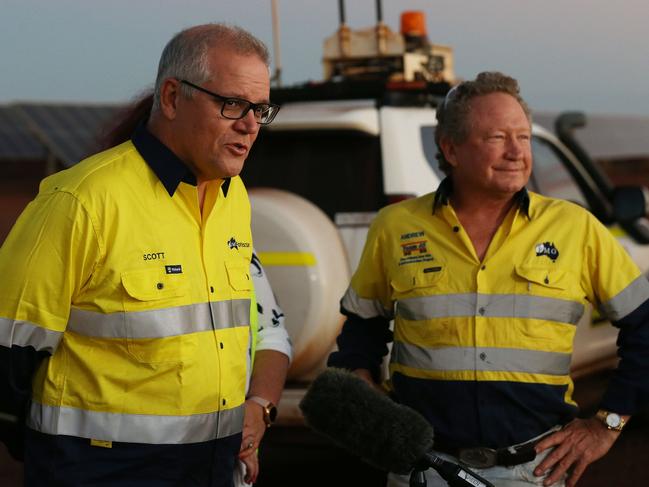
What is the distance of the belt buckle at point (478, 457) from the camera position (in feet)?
11.1

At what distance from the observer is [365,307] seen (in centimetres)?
379

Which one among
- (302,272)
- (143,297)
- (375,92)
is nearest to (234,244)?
(143,297)

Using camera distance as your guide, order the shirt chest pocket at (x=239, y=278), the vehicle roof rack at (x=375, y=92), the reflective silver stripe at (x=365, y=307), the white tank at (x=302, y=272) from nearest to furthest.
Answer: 1. the shirt chest pocket at (x=239, y=278)
2. the reflective silver stripe at (x=365, y=307)
3. the white tank at (x=302, y=272)
4. the vehicle roof rack at (x=375, y=92)

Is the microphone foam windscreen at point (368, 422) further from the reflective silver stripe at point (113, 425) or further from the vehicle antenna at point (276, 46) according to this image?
the vehicle antenna at point (276, 46)

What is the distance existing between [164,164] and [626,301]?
1.42 metres

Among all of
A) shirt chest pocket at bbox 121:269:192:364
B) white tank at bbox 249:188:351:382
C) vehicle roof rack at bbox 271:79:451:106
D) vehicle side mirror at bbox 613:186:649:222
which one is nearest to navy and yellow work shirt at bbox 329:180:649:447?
shirt chest pocket at bbox 121:269:192:364

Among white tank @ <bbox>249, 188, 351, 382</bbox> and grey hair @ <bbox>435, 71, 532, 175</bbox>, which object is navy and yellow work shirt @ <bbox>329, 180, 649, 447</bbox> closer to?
grey hair @ <bbox>435, 71, 532, 175</bbox>

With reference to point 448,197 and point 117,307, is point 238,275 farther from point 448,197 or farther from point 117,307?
point 448,197

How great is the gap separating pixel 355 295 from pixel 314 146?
7.72ft

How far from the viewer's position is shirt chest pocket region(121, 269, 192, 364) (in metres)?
2.77

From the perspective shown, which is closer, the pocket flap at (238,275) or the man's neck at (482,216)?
the pocket flap at (238,275)

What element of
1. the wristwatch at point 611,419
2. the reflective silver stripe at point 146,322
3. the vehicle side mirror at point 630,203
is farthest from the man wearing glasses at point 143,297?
the vehicle side mirror at point 630,203

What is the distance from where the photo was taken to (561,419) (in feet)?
11.5

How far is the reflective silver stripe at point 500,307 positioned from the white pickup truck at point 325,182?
192cm
